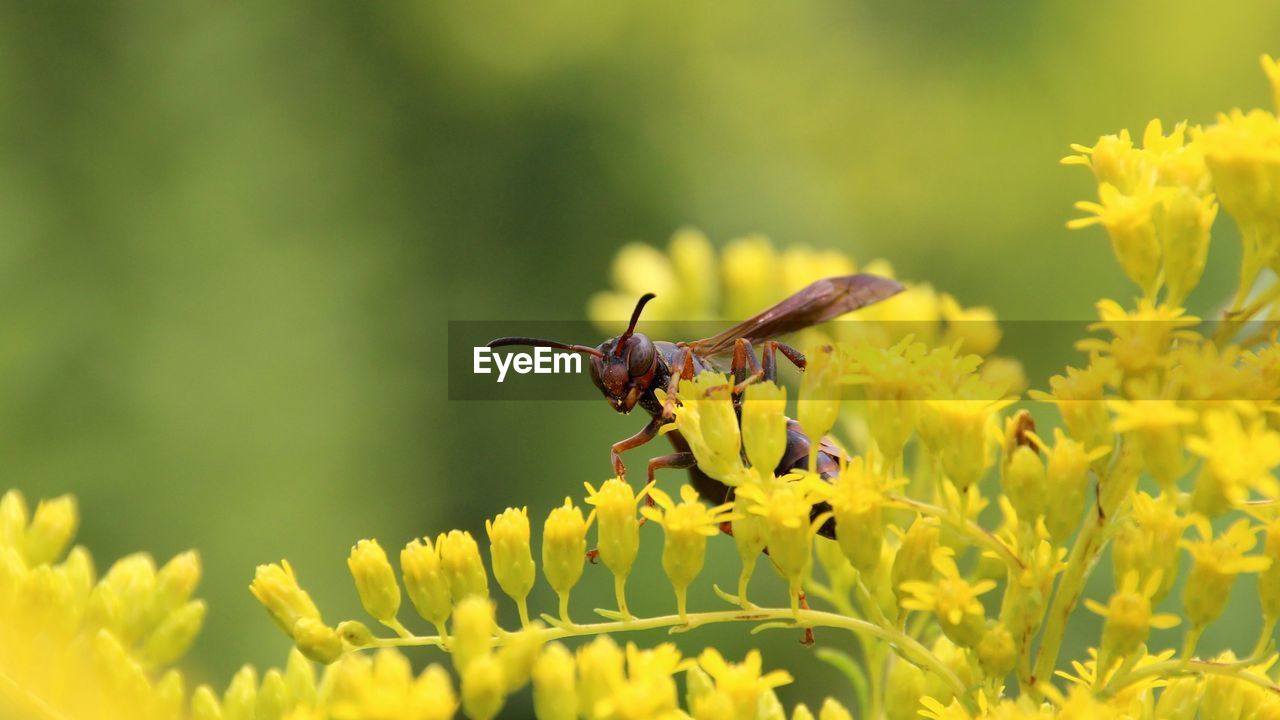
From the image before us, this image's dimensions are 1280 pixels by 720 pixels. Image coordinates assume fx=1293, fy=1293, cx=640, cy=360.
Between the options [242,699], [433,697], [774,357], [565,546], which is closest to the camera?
[433,697]

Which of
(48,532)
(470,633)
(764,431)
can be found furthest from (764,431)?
(48,532)

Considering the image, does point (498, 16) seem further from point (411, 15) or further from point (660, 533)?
point (660, 533)

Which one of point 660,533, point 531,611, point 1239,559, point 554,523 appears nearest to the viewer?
point 1239,559

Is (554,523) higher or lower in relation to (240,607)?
higher

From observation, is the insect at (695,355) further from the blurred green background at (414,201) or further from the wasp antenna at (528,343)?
the blurred green background at (414,201)

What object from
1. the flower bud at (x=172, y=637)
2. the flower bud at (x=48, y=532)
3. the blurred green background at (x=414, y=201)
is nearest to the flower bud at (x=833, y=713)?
the flower bud at (x=172, y=637)

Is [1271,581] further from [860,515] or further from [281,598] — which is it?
[281,598]

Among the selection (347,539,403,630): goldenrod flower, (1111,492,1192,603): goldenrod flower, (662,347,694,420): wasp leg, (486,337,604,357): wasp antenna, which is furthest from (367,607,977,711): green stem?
(486,337,604,357): wasp antenna

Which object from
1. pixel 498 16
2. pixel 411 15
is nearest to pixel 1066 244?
pixel 498 16
